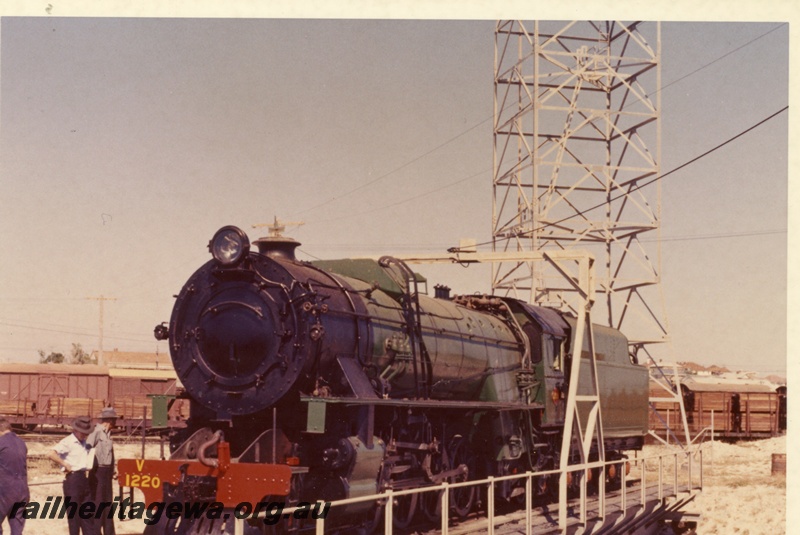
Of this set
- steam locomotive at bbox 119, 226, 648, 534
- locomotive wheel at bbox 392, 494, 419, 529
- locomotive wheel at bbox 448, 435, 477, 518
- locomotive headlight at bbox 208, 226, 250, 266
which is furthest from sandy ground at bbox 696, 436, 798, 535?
locomotive headlight at bbox 208, 226, 250, 266

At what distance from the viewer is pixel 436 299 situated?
16109 mm

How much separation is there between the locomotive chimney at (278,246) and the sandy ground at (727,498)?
23.2ft

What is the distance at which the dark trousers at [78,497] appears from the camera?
12.7 meters

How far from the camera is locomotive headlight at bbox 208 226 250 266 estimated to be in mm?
12102

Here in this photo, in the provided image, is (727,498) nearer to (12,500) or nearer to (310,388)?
(310,388)

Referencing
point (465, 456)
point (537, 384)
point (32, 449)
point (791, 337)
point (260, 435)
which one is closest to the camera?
point (260, 435)

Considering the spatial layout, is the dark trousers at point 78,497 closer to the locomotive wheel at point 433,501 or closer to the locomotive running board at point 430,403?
the locomotive running board at point 430,403

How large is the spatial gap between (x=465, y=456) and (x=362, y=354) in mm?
3951

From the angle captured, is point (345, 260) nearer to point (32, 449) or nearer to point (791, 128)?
point (791, 128)

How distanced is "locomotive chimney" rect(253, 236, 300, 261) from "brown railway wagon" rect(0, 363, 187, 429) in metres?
34.2

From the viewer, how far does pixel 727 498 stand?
1080 inches

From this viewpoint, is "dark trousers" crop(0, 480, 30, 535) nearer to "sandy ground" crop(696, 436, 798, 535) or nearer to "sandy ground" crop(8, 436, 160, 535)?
"sandy ground" crop(8, 436, 160, 535)

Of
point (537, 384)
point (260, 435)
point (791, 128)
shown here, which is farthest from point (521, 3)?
point (537, 384)

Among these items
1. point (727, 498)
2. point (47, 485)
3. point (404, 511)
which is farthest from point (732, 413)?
point (404, 511)
